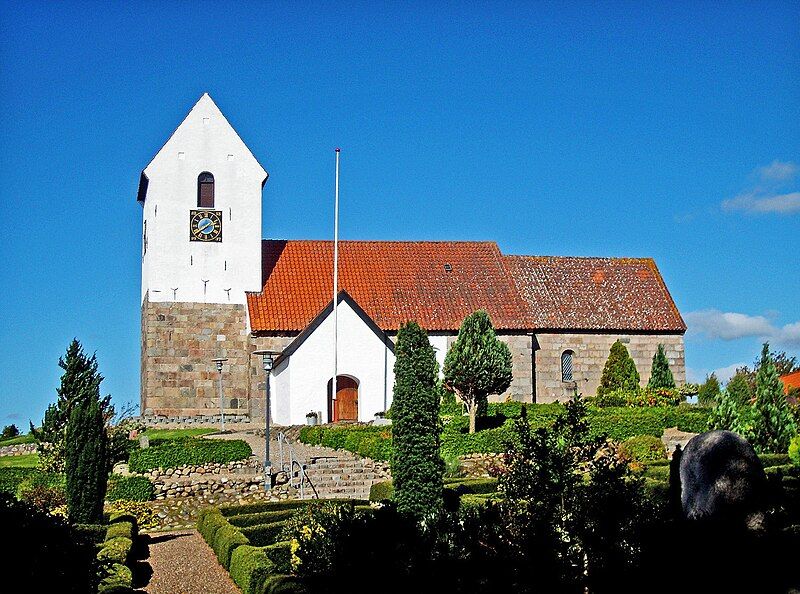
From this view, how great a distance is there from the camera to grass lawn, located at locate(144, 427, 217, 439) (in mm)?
28500

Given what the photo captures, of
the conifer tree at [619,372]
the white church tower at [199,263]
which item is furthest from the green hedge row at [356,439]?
the conifer tree at [619,372]

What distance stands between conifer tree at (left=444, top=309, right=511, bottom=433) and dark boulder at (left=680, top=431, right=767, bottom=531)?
48.9 feet

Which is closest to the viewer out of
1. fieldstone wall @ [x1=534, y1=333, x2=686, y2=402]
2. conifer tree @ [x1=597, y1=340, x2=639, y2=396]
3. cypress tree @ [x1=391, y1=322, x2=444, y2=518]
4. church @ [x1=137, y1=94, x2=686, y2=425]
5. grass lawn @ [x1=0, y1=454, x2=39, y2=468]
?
cypress tree @ [x1=391, y1=322, x2=444, y2=518]

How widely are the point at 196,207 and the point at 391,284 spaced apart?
7.43 metres

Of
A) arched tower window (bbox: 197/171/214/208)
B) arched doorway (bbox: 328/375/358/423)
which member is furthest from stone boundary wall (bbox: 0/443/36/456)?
arched tower window (bbox: 197/171/214/208)

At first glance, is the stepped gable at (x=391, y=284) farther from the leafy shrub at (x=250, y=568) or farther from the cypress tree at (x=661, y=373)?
the leafy shrub at (x=250, y=568)

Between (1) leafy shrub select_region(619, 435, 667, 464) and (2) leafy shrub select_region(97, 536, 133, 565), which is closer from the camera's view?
(2) leafy shrub select_region(97, 536, 133, 565)

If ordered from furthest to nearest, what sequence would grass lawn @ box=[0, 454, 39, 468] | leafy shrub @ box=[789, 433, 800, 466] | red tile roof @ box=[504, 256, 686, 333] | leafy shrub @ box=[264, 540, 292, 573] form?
red tile roof @ box=[504, 256, 686, 333]
grass lawn @ box=[0, 454, 39, 468]
leafy shrub @ box=[789, 433, 800, 466]
leafy shrub @ box=[264, 540, 292, 573]

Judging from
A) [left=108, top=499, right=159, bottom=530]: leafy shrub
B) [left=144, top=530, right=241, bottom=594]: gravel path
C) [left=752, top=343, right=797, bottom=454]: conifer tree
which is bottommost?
[left=144, top=530, right=241, bottom=594]: gravel path

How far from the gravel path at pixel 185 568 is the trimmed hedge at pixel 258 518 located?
69cm

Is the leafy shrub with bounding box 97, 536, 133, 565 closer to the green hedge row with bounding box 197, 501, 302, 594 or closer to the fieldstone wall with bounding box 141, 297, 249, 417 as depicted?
the green hedge row with bounding box 197, 501, 302, 594

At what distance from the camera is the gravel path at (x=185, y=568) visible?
14.0 m

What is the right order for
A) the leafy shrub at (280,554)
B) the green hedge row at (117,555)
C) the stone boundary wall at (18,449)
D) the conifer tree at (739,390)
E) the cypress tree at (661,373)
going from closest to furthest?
1. the green hedge row at (117,555)
2. the leafy shrub at (280,554)
3. the conifer tree at (739,390)
4. the stone boundary wall at (18,449)
5. the cypress tree at (661,373)

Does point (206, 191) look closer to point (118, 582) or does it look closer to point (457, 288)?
point (457, 288)
